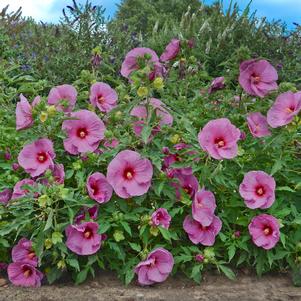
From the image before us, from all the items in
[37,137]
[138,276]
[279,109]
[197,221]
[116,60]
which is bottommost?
[138,276]

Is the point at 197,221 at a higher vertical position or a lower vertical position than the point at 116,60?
lower

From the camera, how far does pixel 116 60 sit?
7.42m

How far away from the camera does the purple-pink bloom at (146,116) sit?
3.32 metres

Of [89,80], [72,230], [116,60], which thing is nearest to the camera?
[72,230]

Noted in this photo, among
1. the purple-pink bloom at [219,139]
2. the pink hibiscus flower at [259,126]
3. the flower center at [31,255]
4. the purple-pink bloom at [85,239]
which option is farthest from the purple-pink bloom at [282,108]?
the flower center at [31,255]

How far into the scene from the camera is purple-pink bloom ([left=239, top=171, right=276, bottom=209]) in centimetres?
329

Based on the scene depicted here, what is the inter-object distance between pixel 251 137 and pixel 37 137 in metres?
1.16

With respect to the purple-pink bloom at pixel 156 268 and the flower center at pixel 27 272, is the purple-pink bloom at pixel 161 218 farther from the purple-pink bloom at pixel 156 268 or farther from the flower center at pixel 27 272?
the flower center at pixel 27 272

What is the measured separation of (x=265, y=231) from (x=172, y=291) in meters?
0.54

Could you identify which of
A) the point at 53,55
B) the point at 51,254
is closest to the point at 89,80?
the point at 51,254

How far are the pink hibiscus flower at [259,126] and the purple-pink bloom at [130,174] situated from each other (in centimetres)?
61

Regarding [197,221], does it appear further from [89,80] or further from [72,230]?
[89,80]

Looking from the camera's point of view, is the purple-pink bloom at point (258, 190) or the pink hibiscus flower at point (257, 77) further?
the pink hibiscus flower at point (257, 77)

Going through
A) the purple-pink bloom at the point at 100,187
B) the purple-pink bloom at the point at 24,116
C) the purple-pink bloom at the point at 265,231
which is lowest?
the purple-pink bloom at the point at 265,231
